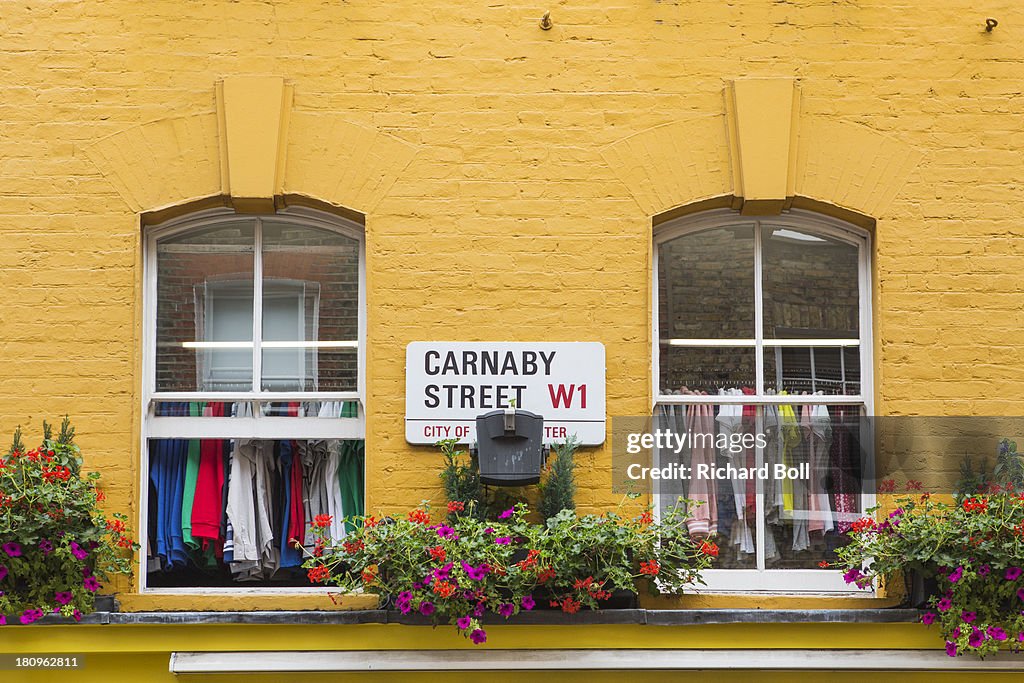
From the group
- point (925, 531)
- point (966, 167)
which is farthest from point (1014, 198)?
point (925, 531)

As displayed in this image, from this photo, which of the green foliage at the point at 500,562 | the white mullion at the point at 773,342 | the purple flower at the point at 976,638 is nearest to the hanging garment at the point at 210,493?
the green foliage at the point at 500,562

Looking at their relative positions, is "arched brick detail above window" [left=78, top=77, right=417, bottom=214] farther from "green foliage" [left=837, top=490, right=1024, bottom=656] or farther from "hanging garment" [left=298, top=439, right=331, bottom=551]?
"green foliage" [left=837, top=490, right=1024, bottom=656]

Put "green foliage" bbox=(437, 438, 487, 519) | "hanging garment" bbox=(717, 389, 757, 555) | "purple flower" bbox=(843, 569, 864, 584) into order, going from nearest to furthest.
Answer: "purple flower" bbox=(843, 569, 864, 584) < "green foliage" bbox=(437, 438, 487, 519) < "hanging garment" bbox=(717, 389, 757, 555)

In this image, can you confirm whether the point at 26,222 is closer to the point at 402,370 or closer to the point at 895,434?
the point at 402,370

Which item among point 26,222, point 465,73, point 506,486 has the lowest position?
point 506,486

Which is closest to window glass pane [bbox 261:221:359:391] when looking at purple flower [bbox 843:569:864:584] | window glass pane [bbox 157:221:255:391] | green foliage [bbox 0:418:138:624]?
window glass pane [bbox 157:221:255:391]

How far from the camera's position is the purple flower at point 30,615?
632 centimetres

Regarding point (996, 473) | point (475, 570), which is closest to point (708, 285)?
point (996, 473)

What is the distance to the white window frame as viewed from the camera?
22.7 ft

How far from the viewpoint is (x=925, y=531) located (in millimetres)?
6223

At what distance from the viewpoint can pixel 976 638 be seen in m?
6.18

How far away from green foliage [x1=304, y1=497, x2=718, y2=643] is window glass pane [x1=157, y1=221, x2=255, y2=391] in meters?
1.20

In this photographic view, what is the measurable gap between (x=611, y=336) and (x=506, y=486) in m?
1.00

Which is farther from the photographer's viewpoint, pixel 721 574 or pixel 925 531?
pixel 721 574
